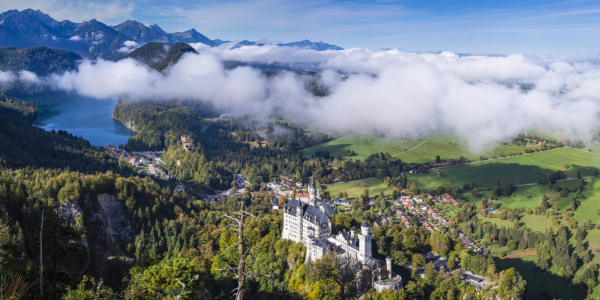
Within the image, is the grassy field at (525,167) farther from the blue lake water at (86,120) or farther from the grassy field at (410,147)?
the blue lake water at (86,120)

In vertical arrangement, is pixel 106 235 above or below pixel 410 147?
above

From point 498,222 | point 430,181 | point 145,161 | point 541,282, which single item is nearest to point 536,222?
point 498,222

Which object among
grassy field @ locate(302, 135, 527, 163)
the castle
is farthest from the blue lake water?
the castle

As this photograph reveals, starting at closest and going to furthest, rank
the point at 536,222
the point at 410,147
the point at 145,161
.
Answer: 1. the point at 536,222
2. the point at 145,161
3. the point at 410,147

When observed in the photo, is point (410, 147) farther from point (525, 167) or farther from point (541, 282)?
point (541, 282)

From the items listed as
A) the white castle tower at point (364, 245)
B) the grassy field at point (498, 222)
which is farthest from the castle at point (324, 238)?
the grassy field at point (498, 222)

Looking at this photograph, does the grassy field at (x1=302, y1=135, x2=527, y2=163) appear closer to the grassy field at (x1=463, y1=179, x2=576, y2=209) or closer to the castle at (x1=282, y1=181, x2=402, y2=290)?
the grassy field at (x1=463, y1=179, x2=576, y2=209)

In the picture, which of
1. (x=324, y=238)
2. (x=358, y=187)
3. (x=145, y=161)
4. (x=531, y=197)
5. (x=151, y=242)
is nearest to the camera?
(x=324, y=238)

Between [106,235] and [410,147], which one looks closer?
→ [106,235]
